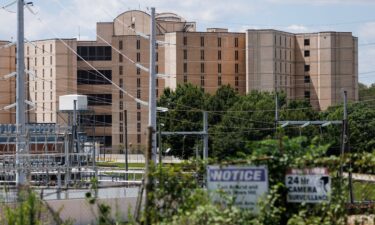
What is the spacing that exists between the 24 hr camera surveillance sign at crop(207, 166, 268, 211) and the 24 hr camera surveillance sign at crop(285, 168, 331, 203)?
1.20ft

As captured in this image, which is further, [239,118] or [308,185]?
[239,118]

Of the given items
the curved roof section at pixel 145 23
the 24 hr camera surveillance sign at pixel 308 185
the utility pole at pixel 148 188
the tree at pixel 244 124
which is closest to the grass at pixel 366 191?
the 24 hr camera surveillance sign at pixel 308 185

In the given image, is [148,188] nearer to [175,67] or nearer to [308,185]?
[308,185]

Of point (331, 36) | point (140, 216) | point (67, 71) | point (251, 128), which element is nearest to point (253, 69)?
point (331, 36)

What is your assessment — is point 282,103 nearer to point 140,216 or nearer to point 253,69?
point 253,69

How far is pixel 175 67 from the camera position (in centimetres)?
13138

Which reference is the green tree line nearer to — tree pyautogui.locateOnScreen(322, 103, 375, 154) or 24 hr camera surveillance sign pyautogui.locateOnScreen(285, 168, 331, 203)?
tree pyautogui.locateOnScreen(322, 103, 375, 154)

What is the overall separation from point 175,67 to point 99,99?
13449 millimetres

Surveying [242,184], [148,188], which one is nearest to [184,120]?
[148,188]

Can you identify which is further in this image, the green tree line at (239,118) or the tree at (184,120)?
the tree at (184,120)

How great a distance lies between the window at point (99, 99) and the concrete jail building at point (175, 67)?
0.16 m

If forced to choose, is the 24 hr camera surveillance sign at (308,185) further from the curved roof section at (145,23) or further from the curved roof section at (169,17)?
the curved roof section at (169,17)

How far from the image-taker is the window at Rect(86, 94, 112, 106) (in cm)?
13350

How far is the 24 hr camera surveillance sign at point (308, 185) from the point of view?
10.8 m
